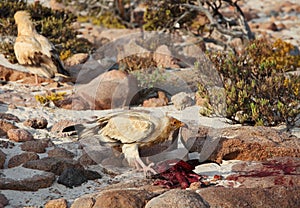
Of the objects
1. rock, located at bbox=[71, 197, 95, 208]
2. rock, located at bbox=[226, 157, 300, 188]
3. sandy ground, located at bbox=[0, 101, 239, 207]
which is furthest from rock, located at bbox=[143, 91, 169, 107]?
rock, located at bbox=[71, 197, 95, 208]

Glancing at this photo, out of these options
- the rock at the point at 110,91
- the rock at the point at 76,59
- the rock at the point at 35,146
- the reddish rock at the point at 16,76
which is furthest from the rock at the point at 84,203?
the rock at the point at 76,59

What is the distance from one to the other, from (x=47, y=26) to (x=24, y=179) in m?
6.94

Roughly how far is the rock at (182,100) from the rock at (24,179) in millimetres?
3482

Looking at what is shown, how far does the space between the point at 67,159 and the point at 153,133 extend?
1.29m

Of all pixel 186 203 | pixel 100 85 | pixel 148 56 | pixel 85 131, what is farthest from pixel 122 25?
pixel 186 203

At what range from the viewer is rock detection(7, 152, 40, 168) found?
7211mm

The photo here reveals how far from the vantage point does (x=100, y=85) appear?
32.4 ft

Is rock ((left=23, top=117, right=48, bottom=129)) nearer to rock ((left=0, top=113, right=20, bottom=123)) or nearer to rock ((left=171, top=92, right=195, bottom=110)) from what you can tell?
rock ((left=0, top=113, right=20, bottom=123))

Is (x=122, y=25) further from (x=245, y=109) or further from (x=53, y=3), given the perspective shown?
(x=245, y=109)

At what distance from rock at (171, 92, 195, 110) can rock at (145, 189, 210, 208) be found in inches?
166

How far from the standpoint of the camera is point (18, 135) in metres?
8.06

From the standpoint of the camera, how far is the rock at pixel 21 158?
23.7 feet

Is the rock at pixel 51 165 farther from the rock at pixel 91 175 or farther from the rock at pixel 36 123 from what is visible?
the rock at pixel 36 123

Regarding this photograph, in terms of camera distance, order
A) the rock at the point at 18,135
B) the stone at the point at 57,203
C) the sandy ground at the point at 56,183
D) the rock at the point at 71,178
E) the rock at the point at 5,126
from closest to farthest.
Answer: the stone at the point at 57,203, the sandy ground at the point at 56,183, the rock at the point at 71,178, the rock at the point at 18,135, the rock at the point at 5,126
